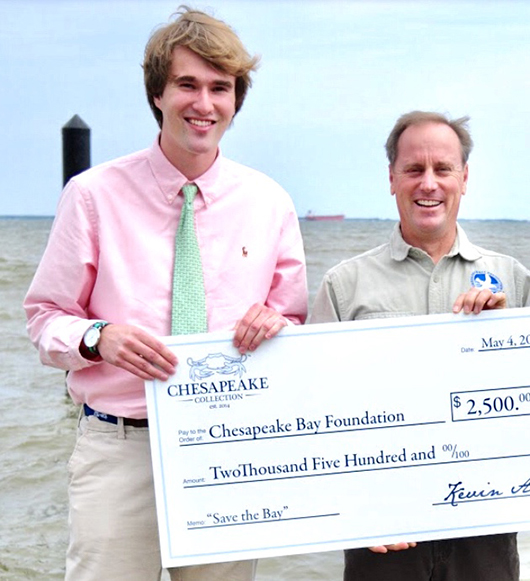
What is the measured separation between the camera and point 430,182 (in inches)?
108

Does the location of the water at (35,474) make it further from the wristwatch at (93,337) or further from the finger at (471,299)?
the wristwatch at (93,337)

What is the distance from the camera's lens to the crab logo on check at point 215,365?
2.67 metres

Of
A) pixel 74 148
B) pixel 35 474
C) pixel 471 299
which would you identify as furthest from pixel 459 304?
pixel 74 148

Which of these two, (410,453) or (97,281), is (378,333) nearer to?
(410,453)

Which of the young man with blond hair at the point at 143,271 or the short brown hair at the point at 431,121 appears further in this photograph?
the short brown hair at the point at 431,121

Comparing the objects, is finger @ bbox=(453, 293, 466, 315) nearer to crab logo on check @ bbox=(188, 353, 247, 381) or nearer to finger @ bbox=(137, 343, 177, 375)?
crab logo on check @ bbox=(188, 353, 247, 381)

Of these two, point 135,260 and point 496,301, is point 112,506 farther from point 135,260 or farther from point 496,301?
point 496,301

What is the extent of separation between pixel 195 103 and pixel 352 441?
0.95 m

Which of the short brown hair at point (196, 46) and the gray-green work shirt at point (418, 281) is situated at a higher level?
the short brown hair at point (196, 46)

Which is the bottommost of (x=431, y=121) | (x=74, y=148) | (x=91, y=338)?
(x=91, y=338)

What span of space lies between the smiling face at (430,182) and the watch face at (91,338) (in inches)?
34.2

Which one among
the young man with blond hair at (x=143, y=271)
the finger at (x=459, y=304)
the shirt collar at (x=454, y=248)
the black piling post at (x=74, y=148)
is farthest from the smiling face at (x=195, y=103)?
the black piling post at (x=74, y=148)

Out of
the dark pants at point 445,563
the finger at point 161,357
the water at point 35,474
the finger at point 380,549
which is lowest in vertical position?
the water at point 35,474

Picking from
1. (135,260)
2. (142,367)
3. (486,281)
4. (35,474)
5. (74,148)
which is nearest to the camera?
(142,367)
